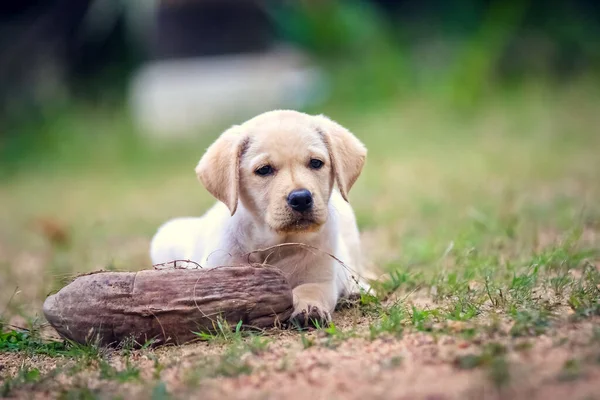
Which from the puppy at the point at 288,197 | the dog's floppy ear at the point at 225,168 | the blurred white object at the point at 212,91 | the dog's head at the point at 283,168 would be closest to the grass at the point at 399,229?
the puppy at the point at 288,197

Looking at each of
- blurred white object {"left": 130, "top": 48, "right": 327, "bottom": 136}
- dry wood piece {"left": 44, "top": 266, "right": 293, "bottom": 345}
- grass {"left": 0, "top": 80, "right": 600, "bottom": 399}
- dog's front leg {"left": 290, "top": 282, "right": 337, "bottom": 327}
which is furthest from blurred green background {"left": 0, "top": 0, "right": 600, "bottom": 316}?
dog's front leg {"left": 290, "top": 282, "right": 337, "bottom": 327}

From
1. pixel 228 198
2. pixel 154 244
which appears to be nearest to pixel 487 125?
pixel 154 244

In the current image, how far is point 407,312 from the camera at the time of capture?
4.67 metres

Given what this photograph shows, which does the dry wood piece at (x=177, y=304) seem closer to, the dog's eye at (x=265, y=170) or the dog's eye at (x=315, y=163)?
the dog's eye at (x=265, y=170)

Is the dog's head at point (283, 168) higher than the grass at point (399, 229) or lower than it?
higher

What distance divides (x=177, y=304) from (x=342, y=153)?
1.41 metres

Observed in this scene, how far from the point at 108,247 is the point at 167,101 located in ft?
30.9

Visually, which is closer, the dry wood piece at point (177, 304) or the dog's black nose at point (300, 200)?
the dry wood piece at point (177, 304)

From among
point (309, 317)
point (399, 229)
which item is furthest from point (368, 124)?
point (309, 317)

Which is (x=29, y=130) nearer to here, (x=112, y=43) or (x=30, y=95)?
(x=30, y=95)

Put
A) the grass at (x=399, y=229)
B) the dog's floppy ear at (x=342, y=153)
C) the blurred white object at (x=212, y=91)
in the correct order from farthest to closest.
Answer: the blurred white object at (x=212, y=91) < the dog's floppy ear at (x=342, y=153) < the grass at (x=399, y=229)

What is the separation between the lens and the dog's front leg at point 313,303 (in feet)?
15.3

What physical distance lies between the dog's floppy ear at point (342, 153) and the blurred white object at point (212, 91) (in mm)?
11316

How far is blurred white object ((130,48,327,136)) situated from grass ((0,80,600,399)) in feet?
3.28
